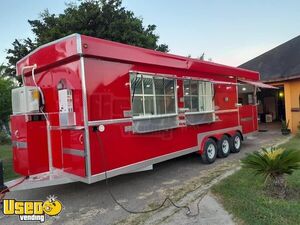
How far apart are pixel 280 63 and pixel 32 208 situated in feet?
46.4

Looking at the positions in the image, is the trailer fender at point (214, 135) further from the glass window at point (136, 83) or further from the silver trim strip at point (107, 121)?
the silver trim strip at point (107, 121)

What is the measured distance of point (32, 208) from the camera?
510 centimetres

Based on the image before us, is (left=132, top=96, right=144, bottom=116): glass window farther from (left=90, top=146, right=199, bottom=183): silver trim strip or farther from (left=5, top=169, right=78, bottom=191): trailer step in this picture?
(left=5, top=169, right=78, bottom=191): trailer step

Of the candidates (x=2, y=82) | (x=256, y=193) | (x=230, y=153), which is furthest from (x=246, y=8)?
(x=2, y=82)

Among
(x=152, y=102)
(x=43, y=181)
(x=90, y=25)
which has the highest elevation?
(x=90, y=25)

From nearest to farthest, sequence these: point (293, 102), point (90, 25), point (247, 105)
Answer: point (247, 105) < point (293, 102) < point (90, 25)

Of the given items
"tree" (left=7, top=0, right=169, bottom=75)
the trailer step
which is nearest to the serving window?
the trailer step

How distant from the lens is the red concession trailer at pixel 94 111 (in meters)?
4.77

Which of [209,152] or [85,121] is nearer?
[85,121]

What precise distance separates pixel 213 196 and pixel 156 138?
1.82 metres

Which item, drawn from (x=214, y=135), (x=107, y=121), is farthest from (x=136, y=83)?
(x=214, y=135)

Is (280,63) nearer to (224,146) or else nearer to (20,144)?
(224,146)

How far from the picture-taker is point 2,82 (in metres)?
14.8

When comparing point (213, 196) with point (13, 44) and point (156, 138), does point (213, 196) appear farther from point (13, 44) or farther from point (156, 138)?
point (13, 44)
